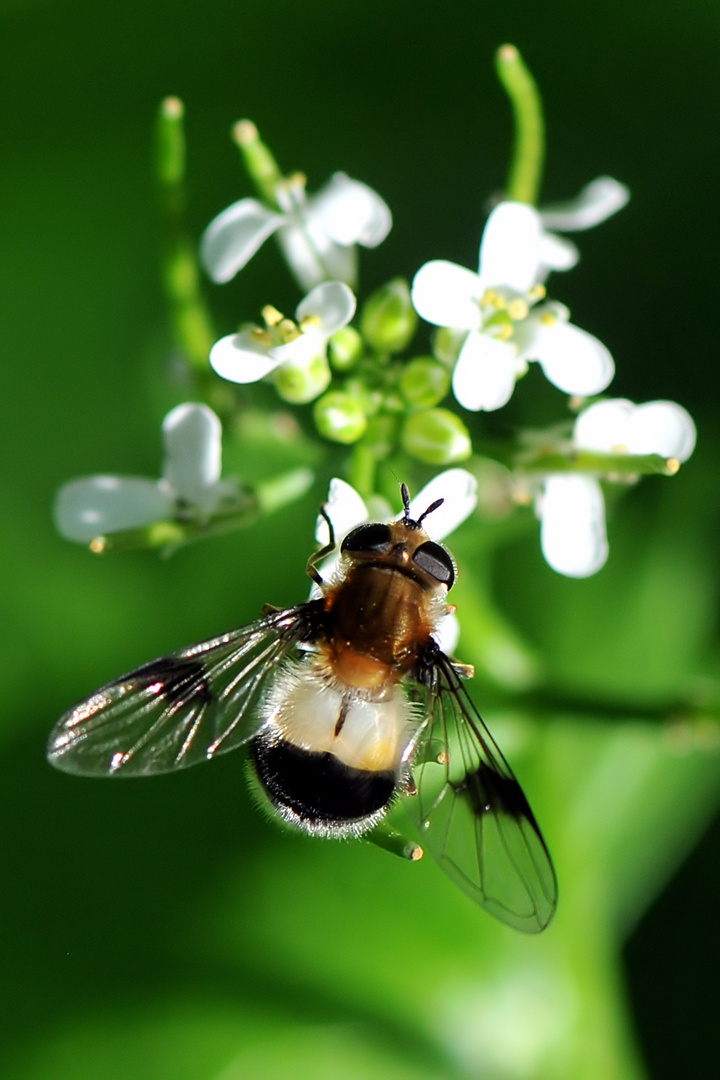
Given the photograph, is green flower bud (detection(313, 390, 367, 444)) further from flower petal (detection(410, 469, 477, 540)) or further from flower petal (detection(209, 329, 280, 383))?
flower petal (detection(410, 469, 477, 540))

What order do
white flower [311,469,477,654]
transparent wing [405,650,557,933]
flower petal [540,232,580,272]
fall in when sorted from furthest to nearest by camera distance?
flower petal [540,232,580,272], white flower [311,469,477,654], transparent wing [405,650,557,933]

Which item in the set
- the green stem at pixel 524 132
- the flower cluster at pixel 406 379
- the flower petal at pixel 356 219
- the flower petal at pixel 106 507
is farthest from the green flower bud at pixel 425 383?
the flower petal at pixel 106 507

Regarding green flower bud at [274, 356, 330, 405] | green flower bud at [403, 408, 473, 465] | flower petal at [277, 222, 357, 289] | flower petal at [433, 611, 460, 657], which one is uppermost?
flower petal at [277, 222, 357, 289]

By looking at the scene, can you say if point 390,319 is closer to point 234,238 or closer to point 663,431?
point 234,238

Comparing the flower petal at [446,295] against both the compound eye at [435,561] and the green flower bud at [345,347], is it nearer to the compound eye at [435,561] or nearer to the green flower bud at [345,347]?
the green flower bud at [345,347]

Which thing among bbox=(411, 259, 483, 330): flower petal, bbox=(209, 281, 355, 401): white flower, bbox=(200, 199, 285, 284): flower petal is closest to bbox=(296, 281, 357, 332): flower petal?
bbox=(209, 281, 355, 401): white flower

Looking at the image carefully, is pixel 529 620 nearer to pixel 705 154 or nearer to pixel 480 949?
pixel 480 949

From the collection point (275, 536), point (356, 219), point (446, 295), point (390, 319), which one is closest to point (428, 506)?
point (446, 295)
